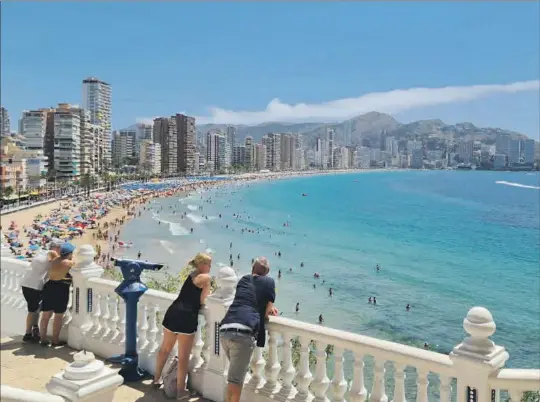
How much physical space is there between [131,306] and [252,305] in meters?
1.84

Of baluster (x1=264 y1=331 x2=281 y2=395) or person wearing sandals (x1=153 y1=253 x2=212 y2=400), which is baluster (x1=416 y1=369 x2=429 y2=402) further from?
person wearing sandals (x1=153 y1=253 x2=212 y2=400)

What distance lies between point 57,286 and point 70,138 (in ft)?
386

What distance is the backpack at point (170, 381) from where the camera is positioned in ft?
16.4

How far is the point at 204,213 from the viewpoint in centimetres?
7581

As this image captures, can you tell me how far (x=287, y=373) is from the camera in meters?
4.58

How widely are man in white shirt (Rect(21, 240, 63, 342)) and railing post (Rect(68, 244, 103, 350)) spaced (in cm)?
32

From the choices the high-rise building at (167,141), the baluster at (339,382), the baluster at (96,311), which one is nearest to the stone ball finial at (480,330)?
the baluster at (339,382)

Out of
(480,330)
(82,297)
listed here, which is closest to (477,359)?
(480,330)

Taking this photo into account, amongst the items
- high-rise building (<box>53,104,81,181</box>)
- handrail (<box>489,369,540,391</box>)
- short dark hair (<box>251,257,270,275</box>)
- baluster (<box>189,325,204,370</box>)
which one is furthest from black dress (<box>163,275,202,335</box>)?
high-rise building (<box>53,104,81,181</box>)

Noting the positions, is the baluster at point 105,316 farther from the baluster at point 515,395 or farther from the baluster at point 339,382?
the baluster at point 515,395

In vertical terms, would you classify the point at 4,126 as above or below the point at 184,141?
below

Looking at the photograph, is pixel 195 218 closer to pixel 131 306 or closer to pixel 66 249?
pixel 66 249

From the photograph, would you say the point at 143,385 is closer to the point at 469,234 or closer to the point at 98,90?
the point at 469,234

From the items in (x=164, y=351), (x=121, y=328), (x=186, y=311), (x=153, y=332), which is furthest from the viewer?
(x=121, y=328)
